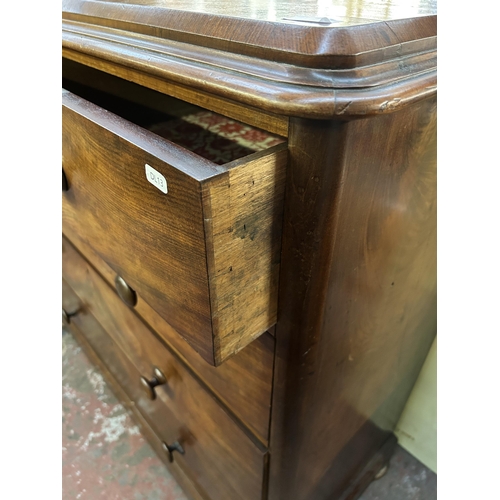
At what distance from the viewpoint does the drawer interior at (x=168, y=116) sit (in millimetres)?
662

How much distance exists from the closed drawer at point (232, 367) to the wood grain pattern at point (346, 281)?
0.9 inches

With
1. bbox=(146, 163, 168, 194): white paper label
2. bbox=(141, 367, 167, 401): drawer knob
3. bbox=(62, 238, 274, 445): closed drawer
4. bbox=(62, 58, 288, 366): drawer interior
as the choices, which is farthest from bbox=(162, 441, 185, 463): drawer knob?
bbox=(146, 163, 168, 194): white paper label

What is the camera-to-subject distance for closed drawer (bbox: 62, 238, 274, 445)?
20.5 inches

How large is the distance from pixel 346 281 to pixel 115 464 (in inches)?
33.3

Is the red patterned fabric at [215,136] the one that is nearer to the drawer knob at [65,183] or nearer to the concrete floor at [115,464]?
the drawer knob at [65,183]

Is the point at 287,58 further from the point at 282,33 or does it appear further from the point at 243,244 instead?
the point at 243,244

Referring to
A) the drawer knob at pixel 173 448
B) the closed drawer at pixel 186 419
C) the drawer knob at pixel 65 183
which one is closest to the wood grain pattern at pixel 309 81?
the drawer knob at pixel 65 183

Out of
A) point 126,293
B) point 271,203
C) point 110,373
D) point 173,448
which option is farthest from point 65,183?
point 110,373

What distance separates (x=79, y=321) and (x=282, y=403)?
84 cm

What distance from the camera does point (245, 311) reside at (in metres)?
0.40

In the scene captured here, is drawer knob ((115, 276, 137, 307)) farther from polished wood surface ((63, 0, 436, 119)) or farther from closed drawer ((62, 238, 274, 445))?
polished wood surface ((63, 0, 436, 119))

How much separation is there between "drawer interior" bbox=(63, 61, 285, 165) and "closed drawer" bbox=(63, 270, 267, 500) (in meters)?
0.33

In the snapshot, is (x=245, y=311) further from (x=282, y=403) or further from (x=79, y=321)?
(x=79, y=321)

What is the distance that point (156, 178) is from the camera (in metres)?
0.33
